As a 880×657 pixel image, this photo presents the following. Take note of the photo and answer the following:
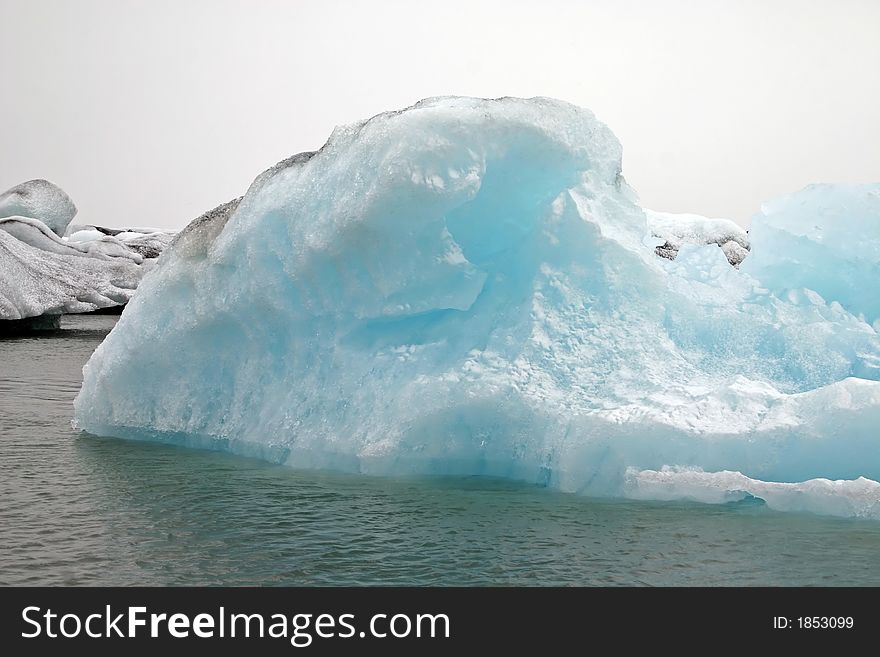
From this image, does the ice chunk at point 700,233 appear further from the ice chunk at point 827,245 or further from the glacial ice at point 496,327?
the glacial ice at point 496,327

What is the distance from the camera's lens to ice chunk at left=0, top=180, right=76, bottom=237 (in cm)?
2528

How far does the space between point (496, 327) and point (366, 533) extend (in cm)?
182

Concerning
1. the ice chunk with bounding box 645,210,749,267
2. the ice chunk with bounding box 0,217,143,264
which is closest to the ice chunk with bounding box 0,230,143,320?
the ice chunk with bounding box 0,217,143,264

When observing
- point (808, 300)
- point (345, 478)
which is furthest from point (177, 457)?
point (808, 300)

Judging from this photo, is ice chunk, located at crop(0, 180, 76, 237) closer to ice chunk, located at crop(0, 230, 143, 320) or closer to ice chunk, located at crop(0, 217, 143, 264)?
ice chunk, located at crop(0, 217, 143, 264)

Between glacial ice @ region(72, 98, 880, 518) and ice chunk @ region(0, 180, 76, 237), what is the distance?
67.4 ft

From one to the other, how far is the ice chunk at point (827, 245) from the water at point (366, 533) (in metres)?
2.10

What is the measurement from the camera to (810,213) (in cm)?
641

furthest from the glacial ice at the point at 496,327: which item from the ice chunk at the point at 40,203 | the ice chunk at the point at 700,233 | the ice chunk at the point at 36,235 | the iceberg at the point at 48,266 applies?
the ice chunk at the point at 40,203

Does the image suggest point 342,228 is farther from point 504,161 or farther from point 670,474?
point 670,474

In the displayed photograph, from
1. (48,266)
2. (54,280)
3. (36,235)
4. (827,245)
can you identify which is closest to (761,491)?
(827,245)

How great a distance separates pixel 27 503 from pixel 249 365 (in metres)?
1.87

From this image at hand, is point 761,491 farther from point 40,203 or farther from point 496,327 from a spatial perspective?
point 40,203
